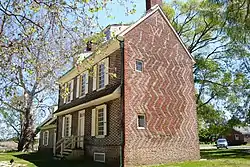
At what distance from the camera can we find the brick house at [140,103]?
12320 mm

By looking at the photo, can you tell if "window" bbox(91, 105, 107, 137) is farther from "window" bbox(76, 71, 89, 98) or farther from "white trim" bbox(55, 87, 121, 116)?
"window" bbox(76, 71, 89, 98)

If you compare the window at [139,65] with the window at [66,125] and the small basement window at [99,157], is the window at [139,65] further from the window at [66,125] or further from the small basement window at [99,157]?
the window at [66,125]

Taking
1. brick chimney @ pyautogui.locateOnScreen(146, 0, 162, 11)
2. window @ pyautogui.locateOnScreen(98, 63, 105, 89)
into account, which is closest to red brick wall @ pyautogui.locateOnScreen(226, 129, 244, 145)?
brick chimney @ pyautogui.locateOnScreen(146, 0, 162, 11)

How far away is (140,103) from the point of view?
12.8m

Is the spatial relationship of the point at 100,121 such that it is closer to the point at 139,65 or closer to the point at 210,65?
the point at 139,65

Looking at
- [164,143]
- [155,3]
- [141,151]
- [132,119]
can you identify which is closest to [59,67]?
[132,119]

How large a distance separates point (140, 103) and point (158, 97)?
57.8 inches

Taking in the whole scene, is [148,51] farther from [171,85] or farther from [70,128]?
[70,128]

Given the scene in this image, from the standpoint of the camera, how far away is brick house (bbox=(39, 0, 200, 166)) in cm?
1232

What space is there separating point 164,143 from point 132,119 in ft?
8.19

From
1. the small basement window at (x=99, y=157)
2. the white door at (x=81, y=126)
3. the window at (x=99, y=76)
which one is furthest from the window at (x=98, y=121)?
the white door at (x=81, y=126)

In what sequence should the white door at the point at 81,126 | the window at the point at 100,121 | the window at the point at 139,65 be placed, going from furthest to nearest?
1. the white door at the point at 81,126
2. the window at the point at 100,121
3. the window at the point at 139,65

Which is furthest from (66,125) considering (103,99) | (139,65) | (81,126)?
(139,65)

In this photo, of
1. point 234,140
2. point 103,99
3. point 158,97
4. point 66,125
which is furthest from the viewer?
point 234,140
